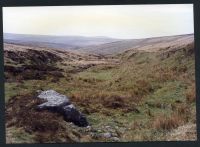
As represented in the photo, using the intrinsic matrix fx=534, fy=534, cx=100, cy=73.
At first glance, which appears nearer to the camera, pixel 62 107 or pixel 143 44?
pixel 62 107

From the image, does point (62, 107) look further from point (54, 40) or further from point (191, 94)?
point (191, 94)

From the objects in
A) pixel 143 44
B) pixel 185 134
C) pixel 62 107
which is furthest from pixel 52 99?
pixel 185 134

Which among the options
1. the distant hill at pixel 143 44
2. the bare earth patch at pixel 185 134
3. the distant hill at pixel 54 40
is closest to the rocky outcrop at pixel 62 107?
the distant hill at pixel 54 40

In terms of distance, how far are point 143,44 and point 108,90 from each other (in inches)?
43.7

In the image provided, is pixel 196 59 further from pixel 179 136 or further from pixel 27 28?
pixel 27 28

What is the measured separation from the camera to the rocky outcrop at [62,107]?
32.5 feet

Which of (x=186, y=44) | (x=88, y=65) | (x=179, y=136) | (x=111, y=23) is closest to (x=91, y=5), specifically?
(x=111, y=23)

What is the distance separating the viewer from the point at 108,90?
10.1m

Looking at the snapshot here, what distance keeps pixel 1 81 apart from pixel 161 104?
9.94 ft

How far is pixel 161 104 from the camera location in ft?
33.1

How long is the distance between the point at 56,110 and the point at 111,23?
6.39 ft

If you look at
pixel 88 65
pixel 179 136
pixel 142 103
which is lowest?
pixel 179 136

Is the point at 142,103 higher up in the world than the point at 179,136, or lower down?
higher up

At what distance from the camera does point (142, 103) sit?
10.2 metres
